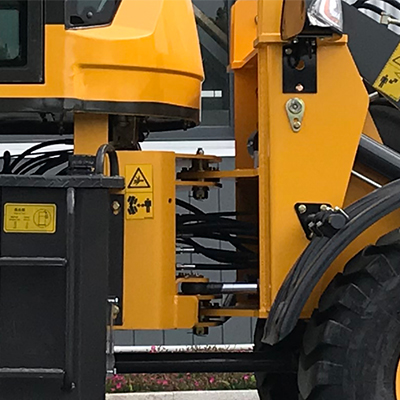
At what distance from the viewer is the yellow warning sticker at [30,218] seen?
299cm

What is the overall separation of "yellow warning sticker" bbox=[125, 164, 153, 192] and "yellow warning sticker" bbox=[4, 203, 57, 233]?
39cm

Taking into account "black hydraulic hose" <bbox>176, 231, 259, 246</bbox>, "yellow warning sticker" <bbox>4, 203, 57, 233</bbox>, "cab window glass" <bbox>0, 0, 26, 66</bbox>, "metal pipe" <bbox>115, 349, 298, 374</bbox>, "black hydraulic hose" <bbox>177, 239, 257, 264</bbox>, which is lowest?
"metal pipe" <bbox>115, 349, 298, 374</bbox>

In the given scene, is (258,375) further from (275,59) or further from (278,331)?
(275,59)

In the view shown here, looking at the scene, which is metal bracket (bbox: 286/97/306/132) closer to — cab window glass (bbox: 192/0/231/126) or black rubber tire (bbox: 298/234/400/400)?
black rubber tire (bbox: 298/234/400/400)

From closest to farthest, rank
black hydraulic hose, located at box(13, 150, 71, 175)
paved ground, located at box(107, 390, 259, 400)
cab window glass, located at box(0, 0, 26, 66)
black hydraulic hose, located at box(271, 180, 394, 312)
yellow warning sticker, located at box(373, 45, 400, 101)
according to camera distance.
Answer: black hydraulic hose, located at box(271, 180, 394, 312), cab window glass, located at box(0, 0, 26, 66), yellow warning sticker, located at box(373, 45, 400, 101), black hydraulic hose, located at box(13, 150, 71, 175), paved ground, located at box(107, 390, 259, 400)

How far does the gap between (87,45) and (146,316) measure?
1096 millimetres

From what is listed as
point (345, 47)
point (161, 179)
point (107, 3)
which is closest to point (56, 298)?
→ point (161, 179)

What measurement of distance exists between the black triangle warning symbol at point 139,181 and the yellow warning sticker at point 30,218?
0.39 metres

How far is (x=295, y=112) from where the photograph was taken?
326 centimetres

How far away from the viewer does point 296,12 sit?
3.13 meters

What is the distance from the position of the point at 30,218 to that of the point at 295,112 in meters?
1.10

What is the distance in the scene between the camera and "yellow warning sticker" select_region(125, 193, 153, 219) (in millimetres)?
3252

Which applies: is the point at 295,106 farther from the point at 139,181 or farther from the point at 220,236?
the point at 220,236

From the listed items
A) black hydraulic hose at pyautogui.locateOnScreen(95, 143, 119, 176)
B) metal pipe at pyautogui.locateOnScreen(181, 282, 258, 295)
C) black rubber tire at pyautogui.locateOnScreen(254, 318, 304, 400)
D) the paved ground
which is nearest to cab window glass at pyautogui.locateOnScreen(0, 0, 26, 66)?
black hydraulic hose at pyautogui.locateOnScreen(95, 143, 119, 176)
